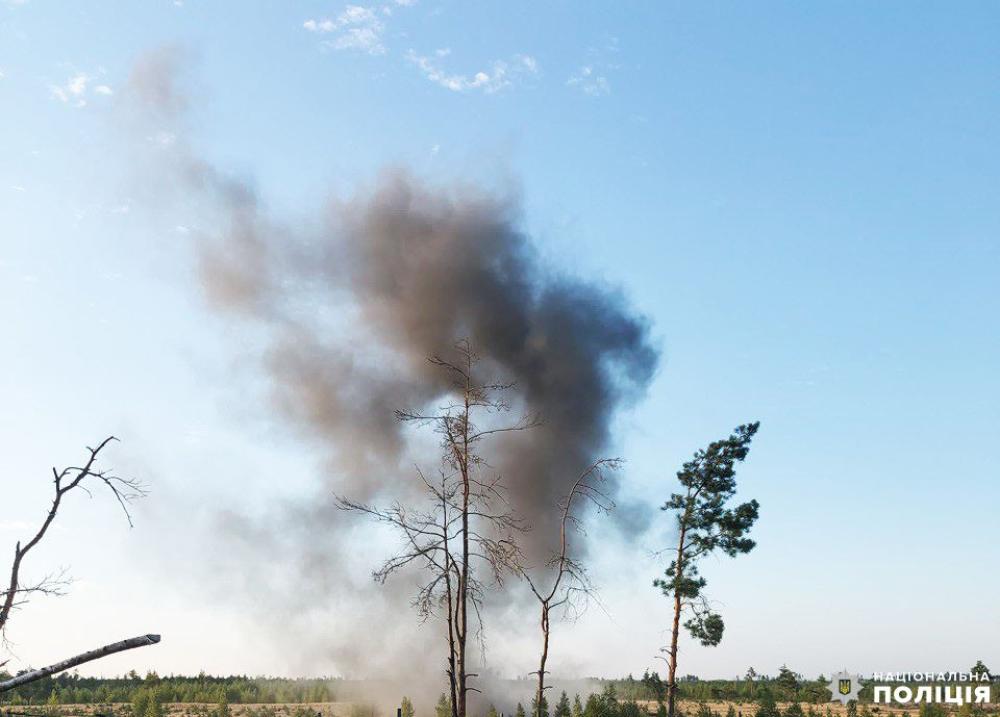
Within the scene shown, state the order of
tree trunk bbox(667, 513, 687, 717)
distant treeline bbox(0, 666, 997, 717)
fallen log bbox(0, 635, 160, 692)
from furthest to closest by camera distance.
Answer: distant treeline bbox(0, 666, 997, 717) < tree trunk bbox(667, 513, 687, 717) < fallen log bbox(0, 635, 160, 692)

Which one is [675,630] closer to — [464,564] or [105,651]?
[464,564]

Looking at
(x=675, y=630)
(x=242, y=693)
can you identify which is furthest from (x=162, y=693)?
(x=675, y=630)

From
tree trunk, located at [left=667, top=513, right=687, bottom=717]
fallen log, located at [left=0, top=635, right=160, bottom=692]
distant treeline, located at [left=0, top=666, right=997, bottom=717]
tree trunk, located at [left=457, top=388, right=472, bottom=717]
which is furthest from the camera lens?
distant treeline, located at [left=0, top=666, right=997, bottom=717]

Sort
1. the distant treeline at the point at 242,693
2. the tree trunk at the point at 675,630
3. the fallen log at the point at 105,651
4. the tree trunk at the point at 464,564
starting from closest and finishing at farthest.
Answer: the fallen log at the point at 105,651, the tree trunk at the point at 464,564, the tree trunk at the point at 675,630, the distant treeline at the point at 242,693

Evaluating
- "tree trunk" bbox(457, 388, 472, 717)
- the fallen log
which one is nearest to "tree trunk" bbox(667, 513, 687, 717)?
"tree trunk" bbox(457, 388, 472, 717)

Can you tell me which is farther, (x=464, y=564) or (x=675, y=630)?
(x=675, y=630)

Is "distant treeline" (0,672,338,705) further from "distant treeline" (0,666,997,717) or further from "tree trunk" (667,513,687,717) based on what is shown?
"tree trunk" (667,513,687,717)

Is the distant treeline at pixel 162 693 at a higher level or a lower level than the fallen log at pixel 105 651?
lower

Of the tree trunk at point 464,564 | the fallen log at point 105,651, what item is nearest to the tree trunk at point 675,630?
Answer: the tree trunk at point 464,564

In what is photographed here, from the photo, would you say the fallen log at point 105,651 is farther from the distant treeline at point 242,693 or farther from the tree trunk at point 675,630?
the distant treeline at point 242,693

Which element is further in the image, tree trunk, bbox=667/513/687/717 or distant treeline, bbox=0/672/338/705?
distant treeline, bbox=0/672/338/705

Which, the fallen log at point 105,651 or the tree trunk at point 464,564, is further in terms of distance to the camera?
the tree trunk at point 464,564

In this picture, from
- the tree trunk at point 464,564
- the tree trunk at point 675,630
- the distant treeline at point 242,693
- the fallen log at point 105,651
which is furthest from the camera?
the distant treeline at point 242,693

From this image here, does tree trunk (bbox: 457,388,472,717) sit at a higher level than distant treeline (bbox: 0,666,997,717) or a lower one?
higher
